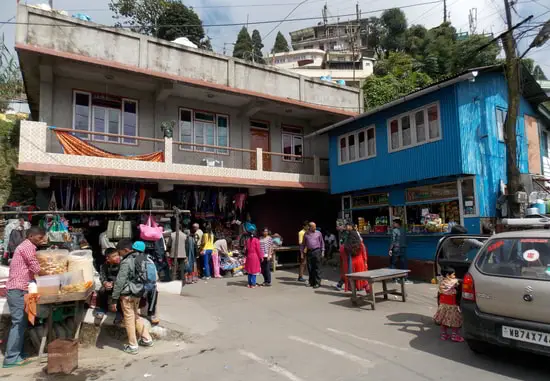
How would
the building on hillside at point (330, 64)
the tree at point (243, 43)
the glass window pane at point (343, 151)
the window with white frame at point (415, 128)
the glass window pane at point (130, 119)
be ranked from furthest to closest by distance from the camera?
the tree at point (243, 43) < the building on hillside at point (330, 64) < the glass window pane at point (343, 151) < the glass window pane at point (130, 119) < the window with white frame at point (415, 128)

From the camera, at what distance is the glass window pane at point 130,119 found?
44.5 ft

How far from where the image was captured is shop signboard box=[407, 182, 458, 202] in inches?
457

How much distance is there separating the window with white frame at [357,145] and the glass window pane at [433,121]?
2273 mm

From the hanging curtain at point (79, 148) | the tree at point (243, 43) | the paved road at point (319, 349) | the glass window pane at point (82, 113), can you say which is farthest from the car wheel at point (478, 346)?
the tree at point (243, 43)

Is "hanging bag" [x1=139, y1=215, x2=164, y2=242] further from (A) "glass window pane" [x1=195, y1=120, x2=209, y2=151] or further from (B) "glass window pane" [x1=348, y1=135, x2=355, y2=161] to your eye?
(B) "glass window pane" [x1=348, y1=135, x2=355, y2=161]

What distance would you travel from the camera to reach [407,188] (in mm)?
12914

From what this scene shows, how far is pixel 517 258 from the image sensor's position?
4.80m

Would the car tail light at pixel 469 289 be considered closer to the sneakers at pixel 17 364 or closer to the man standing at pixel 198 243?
the sneakers at pixel 17 364

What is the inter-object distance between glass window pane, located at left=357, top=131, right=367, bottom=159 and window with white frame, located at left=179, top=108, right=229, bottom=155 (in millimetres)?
5167

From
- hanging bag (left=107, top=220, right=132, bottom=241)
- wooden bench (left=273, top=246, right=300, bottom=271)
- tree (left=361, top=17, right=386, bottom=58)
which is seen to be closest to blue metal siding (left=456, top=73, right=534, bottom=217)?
wooden bench (left=273, top=246, right=300, bottom=271)

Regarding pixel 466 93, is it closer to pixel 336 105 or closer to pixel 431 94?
pixel 431 94

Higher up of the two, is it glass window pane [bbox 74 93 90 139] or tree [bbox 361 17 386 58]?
tree [bbox 361 17 386 58]

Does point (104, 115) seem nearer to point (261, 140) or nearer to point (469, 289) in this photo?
point (261, 140)

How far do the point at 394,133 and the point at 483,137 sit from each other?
8.97ft
